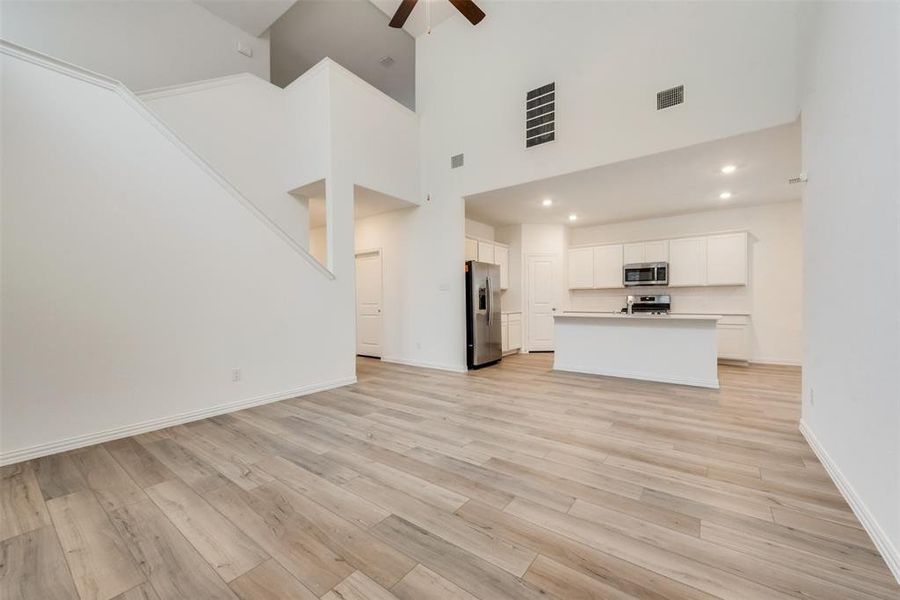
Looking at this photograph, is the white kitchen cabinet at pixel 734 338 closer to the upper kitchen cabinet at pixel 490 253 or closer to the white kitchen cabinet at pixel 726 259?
the white kitchen cabinet at pixel 726 259

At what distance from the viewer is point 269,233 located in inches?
142

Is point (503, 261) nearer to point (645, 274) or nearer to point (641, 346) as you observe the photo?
point (645, 274)

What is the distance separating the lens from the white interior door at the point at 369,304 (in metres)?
6.23

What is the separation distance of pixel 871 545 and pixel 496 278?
470 cm

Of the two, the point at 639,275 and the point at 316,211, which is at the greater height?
the point at 316,211

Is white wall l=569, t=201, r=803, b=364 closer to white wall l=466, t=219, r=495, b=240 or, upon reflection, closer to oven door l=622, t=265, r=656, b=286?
oven door l=622, t=265, r=656, b=286

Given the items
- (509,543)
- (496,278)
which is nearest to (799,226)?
(496,278)

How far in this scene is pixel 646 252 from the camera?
20.6 feet

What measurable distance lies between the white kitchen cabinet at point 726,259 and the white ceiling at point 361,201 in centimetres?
504

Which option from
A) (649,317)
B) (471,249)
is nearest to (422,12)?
(471,249)

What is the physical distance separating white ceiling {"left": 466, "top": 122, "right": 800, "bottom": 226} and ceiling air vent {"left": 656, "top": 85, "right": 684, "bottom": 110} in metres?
0.48

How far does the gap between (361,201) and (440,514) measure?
469cm

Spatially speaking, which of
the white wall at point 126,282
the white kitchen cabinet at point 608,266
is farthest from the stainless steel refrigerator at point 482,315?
the white kitchen cabinet at point 608,266

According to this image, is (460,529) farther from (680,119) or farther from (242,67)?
(242,67)
